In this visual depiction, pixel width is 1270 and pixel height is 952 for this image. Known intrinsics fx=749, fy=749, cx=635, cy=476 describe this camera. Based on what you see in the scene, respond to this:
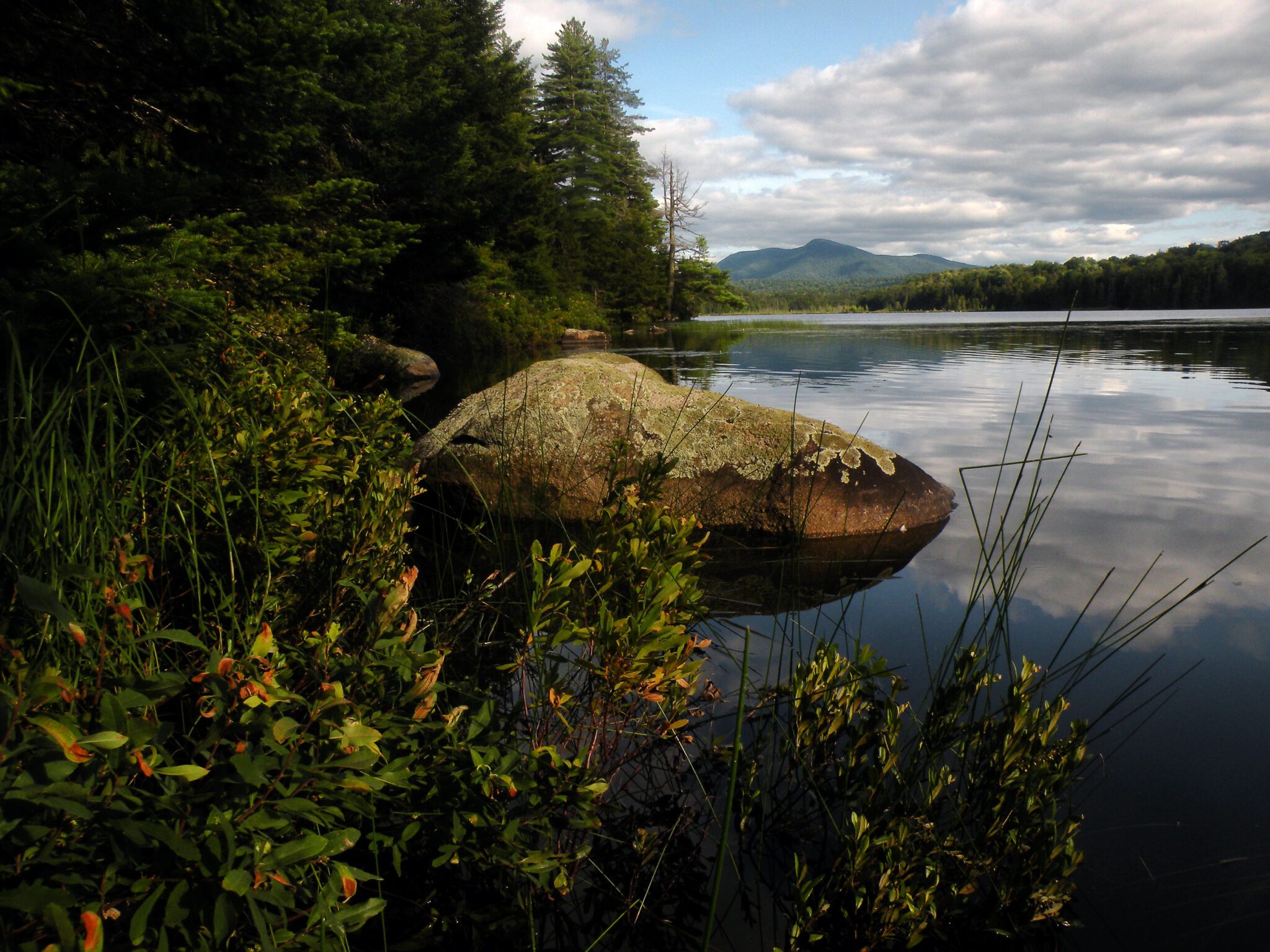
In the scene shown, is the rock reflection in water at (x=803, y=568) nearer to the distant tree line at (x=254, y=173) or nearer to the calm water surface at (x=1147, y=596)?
the calm water surface at (x=1147, y=596)

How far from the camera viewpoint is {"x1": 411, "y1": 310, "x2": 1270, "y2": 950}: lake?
2.02m

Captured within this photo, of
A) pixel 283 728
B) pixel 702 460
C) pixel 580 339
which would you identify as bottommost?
pixel 702 460

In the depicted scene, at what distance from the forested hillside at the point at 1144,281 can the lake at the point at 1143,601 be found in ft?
161

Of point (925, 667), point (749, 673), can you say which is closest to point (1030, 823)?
point (749, 673)

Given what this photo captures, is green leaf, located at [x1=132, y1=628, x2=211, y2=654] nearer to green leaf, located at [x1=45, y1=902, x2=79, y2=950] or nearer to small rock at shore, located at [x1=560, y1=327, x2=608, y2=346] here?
green leaf, located at [x1=45, y1=902, x2=79, y2=950]

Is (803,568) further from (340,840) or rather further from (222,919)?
(222,919)

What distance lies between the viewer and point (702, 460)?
534 cm

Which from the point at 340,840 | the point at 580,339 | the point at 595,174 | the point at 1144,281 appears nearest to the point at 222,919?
the point at 340,840

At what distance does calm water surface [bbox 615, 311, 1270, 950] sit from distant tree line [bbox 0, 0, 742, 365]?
2.87 m

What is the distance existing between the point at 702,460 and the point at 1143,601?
2.72m

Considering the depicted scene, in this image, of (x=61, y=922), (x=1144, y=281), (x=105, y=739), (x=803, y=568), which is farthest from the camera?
(x=1144, y=281)

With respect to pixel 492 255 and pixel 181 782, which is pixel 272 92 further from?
pixel 492 255

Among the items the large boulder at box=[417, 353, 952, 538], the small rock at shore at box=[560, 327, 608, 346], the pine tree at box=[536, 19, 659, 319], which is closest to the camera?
the large boulder at box=[417, 353, 952, 538]

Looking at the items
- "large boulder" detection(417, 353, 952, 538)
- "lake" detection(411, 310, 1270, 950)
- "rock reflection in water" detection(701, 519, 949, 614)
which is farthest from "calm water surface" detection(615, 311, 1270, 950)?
"large boulder" detection(417, 353, 952, 538)
